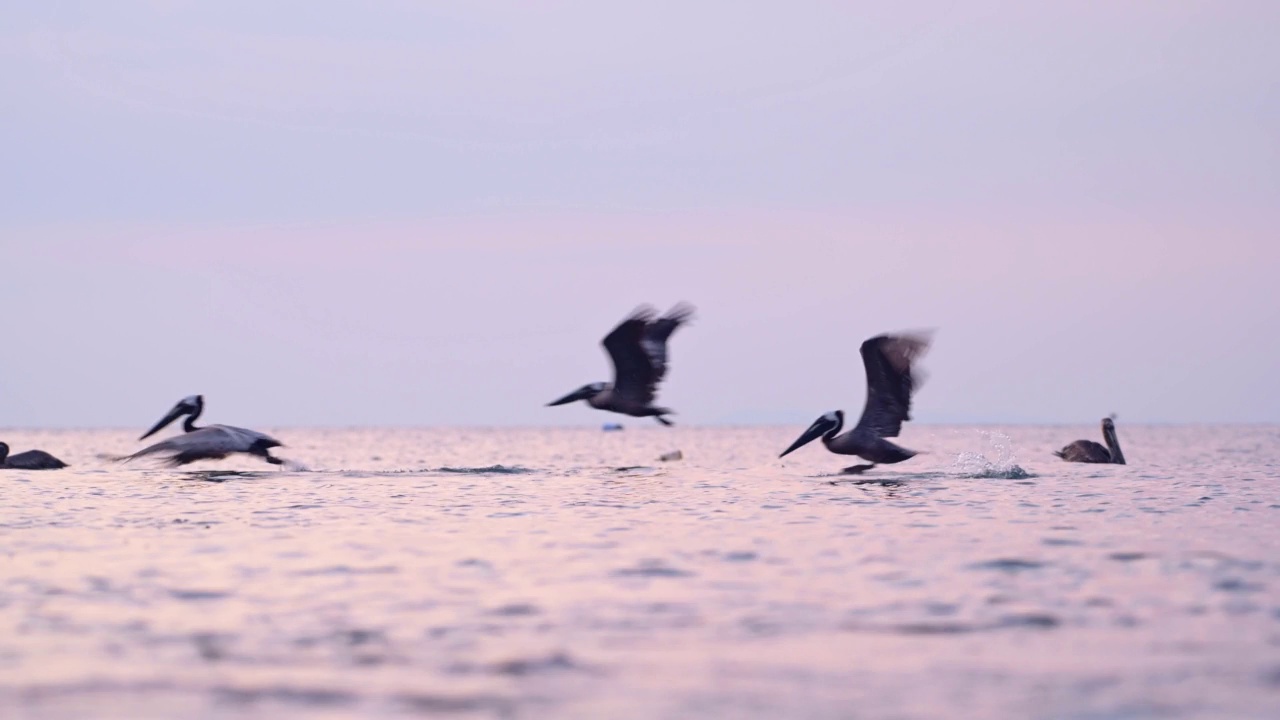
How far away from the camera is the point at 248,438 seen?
2341 centimetres

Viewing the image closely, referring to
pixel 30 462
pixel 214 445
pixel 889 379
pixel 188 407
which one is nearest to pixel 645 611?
pixel 889 379

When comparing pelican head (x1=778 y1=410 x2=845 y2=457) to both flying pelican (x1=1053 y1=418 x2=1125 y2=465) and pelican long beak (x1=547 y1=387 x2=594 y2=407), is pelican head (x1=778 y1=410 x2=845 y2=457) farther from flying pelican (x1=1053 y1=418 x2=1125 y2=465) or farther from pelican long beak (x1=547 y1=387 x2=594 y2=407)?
flying pelican (x1=1053 y1=418 x2=1125 y2=465)

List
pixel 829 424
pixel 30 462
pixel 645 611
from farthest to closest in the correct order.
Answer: pixel 30 462
pixel 829 424
pixel 645 611

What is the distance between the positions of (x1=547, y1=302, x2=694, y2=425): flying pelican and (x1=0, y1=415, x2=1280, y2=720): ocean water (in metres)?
7.80

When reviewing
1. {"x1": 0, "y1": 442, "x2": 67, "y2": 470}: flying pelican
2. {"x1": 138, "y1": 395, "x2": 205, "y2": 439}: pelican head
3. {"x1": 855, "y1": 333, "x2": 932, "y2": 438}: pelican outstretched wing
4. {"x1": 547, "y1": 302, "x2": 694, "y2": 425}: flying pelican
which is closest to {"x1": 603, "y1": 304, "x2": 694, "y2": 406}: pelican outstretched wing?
{"x1": 547, "y1": 302, "x2": 694, "y2": 425}: flying pelican

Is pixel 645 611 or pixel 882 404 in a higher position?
pixel 882 404

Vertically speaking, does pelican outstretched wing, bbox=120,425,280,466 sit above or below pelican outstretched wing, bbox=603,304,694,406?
below

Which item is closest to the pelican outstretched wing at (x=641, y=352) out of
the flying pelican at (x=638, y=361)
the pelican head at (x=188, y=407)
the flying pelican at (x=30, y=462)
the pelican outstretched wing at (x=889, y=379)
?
the flying pelican at (x=638, y=361)

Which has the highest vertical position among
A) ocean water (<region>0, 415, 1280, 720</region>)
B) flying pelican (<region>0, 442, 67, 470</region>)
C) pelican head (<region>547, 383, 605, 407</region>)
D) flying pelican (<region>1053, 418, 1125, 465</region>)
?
pelican head (<region>547, 383, 605, 407</region>)

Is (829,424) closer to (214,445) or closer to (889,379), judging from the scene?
(889,379)

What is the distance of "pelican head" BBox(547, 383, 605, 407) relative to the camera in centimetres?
2695

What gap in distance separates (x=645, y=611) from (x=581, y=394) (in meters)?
18.5

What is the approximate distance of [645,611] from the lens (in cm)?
892

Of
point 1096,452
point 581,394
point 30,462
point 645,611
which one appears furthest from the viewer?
point 1096,452
